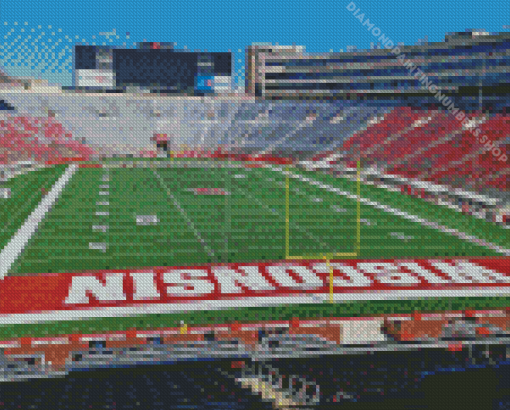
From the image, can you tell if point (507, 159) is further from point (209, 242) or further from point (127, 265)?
point (127, 265)

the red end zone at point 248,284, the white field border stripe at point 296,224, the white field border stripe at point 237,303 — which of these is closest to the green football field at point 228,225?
the white field border stripe at point 296,224

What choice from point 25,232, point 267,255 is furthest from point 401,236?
point 25,232

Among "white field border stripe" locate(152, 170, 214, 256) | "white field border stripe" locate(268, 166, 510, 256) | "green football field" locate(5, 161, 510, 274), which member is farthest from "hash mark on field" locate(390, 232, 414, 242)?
"white field border stripe" locate(152, 170, 214, 256)

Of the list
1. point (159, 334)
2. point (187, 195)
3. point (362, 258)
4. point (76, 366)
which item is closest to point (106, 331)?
point (159, 334)

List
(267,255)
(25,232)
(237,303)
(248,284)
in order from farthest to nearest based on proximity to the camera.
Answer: (25,232), (267,255), (248,284), (237,303)

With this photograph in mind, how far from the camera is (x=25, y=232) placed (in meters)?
19.6

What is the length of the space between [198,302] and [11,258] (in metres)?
5.52

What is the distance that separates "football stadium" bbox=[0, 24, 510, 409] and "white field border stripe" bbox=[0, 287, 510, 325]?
5 centimetres

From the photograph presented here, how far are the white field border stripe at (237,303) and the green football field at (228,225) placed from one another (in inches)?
125

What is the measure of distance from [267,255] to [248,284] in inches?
116

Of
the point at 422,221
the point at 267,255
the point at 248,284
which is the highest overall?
the point at 422,221

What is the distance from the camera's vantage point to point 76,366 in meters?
9.84

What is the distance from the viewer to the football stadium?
1036 cm

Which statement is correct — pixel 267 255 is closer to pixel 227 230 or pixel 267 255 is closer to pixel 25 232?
pixel 227 230
